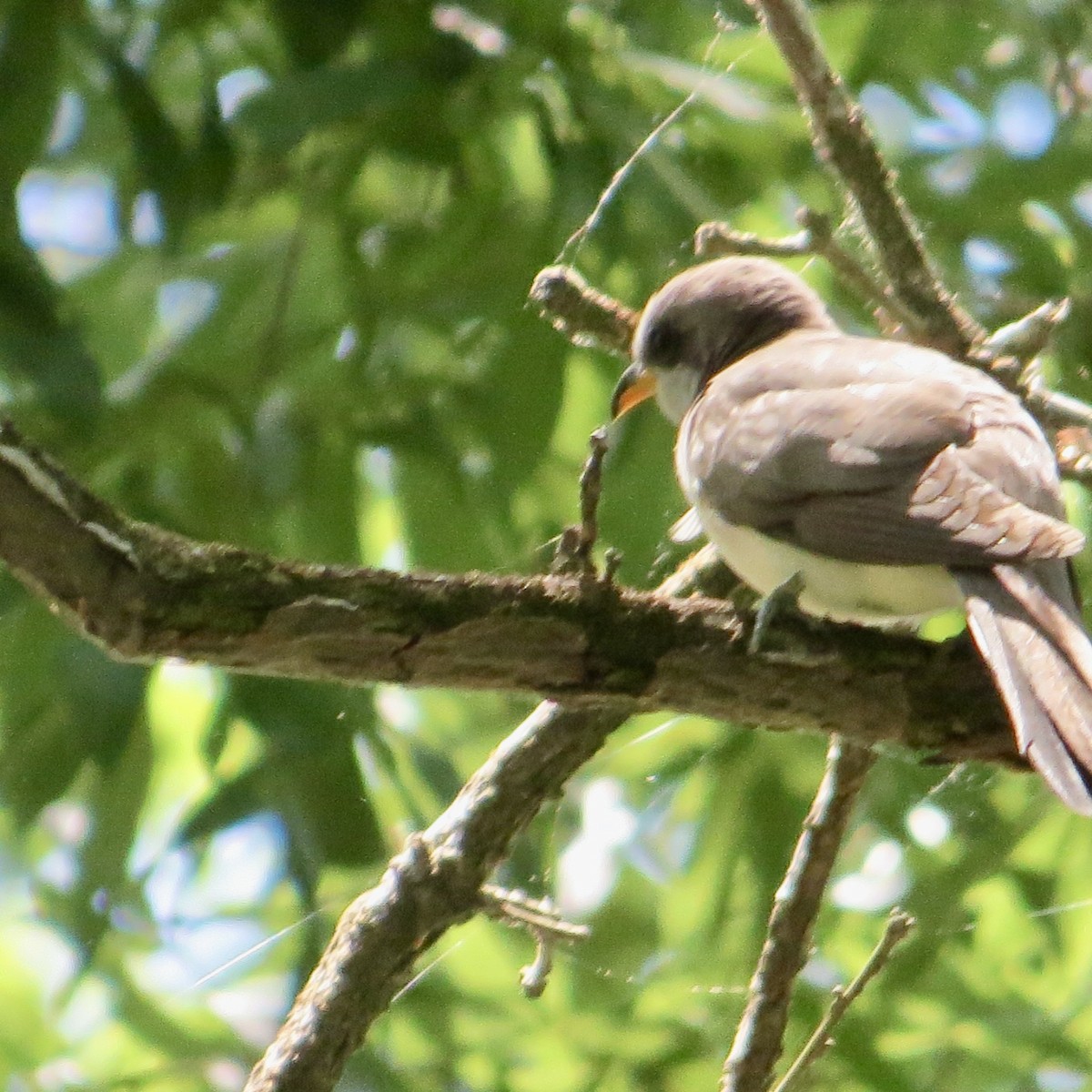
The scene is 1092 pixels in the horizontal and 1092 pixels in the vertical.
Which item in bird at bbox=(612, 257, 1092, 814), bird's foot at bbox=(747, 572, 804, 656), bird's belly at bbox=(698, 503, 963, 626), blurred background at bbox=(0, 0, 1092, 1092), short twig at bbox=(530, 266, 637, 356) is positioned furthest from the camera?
blurred background at bbox=(0, 0, 1092, 1092)

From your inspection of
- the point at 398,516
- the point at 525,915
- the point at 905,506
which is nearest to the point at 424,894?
the point at 525,915

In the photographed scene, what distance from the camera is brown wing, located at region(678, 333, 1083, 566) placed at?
1569 mm

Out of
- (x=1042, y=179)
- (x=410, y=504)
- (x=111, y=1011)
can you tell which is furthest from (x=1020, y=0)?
(x=111, y=1011)

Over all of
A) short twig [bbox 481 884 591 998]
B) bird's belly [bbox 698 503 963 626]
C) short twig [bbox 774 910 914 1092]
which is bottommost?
short twig [bbox 774 910 914 1092]

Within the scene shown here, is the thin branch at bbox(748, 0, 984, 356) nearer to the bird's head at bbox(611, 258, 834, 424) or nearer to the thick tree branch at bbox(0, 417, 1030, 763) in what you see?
the bird's head at bbox(611, 258, 834, 424)

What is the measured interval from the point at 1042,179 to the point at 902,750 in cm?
110

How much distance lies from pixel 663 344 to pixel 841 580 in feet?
2.09

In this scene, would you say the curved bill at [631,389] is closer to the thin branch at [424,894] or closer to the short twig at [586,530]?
the thin branch at [424,894]

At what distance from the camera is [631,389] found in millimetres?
2309

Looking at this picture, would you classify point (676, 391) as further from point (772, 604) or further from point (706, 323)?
point (772, 604)

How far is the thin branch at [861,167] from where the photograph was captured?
196 centimetres

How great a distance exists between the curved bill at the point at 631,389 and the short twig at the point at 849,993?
2.91 ft

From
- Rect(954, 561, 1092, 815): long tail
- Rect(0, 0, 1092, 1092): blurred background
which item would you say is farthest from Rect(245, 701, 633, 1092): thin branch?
Rect(954, 561, 1092, 815): long tail

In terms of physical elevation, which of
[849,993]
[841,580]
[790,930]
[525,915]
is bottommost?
[849,993]
